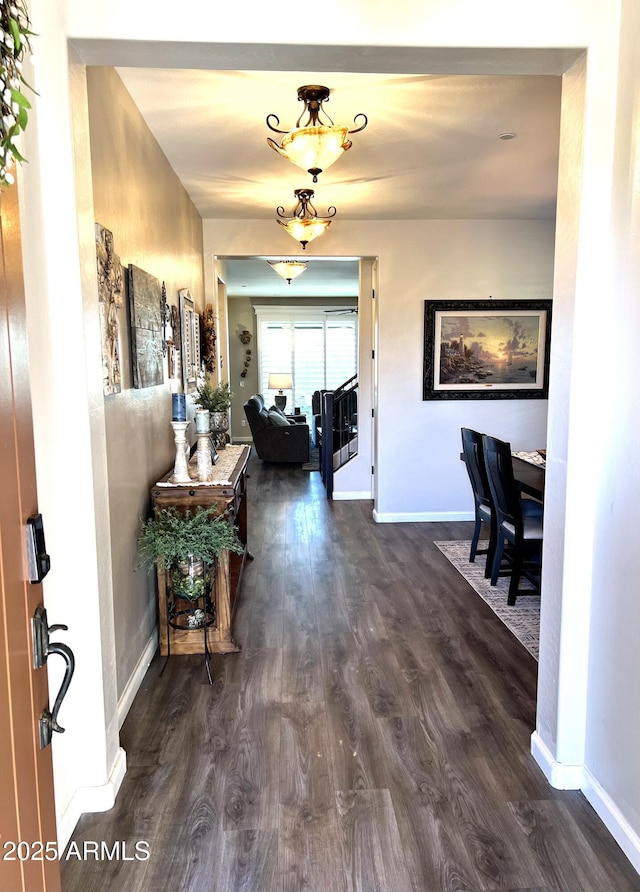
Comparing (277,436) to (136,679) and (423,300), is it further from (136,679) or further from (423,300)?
(136,679)

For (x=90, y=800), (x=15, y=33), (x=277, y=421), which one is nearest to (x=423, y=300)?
(x=277, y=421)

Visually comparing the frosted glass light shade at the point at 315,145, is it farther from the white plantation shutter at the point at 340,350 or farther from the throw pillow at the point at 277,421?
the white plantation shutter at the point at 340,350

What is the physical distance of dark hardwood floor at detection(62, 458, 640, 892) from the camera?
171 centimetres

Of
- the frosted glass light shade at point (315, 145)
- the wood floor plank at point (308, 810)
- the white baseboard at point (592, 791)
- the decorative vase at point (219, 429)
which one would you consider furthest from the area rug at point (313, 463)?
the white baseboard at point (592, 791)

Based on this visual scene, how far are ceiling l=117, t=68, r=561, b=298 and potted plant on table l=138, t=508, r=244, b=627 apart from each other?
6.52 ft

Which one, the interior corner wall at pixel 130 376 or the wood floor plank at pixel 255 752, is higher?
the interior corner wall at pixel 130 376

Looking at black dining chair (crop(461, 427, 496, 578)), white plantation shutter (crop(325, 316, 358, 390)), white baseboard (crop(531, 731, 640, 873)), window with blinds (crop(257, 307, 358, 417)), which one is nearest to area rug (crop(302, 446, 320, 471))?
window with blinds (crop(257, 307, 358, 417))

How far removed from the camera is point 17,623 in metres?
1.02

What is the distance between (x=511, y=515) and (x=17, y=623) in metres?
3.07

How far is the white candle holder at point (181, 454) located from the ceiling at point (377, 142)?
1.57 metres

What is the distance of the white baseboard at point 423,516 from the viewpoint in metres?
5.56

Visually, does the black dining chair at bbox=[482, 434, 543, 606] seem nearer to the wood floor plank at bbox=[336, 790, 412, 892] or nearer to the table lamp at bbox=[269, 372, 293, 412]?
the wood floor plank at bbox=[336, 790, 412, 892]

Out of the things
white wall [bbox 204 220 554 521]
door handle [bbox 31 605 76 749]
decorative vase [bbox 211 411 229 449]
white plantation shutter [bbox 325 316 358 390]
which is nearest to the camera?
door handle [bbox 31 605 76 749]

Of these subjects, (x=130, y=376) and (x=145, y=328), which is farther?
(x=145, y=328)
